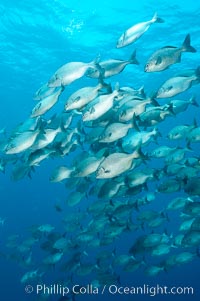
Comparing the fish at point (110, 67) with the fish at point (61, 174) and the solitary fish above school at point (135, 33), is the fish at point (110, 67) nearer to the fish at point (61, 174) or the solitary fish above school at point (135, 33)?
the solitary fish above school at point (135, 33)

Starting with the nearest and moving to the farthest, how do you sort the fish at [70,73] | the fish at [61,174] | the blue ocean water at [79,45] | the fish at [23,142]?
the fish at [23,142]
the fish at [70,73]
the fish at [61,174]
the blue ocean water at [79,45]

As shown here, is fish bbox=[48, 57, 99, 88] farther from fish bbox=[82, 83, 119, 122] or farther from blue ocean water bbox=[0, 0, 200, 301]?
blue ocean water bbox=[0, 0, 200, 301]

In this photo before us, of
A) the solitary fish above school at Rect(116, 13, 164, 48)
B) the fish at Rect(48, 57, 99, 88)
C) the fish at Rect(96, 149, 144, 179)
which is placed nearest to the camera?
the fish at Rect(96, 149, 144, 179)

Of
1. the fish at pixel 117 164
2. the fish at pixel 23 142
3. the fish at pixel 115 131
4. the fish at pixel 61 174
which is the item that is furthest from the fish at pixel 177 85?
the fish at pixel 61 174

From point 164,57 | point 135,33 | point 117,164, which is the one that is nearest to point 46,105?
point 117,164

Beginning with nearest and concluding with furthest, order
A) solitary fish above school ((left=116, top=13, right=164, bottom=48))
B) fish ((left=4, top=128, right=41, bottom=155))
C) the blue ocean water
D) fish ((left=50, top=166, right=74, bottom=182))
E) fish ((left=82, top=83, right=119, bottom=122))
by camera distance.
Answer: fish ((left=82, top=83, right=119, bottom=122)), fish ((left=4, top=128, right=41, bottom=155)), solitary fish above school ((left=116, top=13, right=164, bottom=48)), fish ((left=50, top=166, right=74, bottom=182)), the blue ocean water

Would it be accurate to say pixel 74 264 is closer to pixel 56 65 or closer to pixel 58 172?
pixel 58 172

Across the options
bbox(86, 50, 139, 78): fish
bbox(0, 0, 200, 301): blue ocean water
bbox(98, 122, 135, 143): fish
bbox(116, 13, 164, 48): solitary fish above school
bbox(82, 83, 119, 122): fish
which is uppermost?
bbox(0, 0, 200, 301): blue ocean water

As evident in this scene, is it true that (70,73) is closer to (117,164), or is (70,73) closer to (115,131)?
(115,131)

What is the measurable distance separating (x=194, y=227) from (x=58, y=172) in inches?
136

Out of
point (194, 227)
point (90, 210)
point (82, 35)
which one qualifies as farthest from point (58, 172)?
point (82, 35)

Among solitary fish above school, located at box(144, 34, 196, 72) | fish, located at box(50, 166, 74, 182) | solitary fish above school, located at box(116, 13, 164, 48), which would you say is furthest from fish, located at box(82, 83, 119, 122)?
fish, located at box(50, 166, 74, 182)

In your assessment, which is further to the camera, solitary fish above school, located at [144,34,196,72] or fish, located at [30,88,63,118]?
fish, located at [30,88,63,118]

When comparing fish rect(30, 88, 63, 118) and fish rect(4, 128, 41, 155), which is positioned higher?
fish rect(30, 88, 63, 118)
